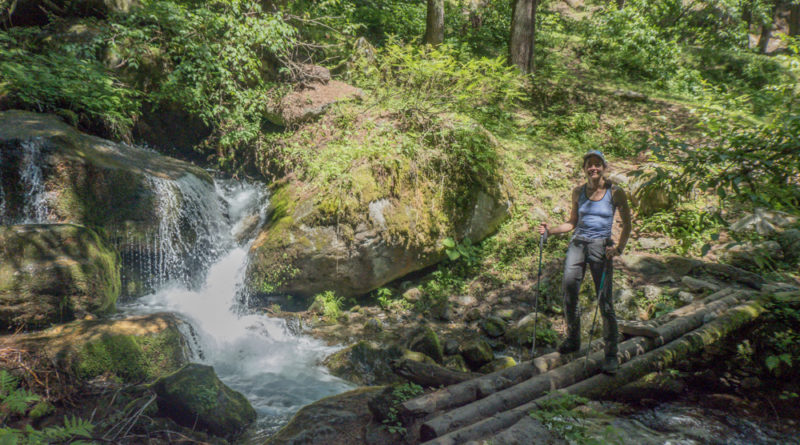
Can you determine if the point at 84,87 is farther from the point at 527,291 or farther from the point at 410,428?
the point at 527,291

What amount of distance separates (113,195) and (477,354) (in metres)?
6.74

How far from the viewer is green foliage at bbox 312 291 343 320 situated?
24.0 feet

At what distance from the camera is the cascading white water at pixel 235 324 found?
18.2ft

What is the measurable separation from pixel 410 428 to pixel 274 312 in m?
4.73

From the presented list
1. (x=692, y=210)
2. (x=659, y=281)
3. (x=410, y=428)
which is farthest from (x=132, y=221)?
(x=692, y=210)

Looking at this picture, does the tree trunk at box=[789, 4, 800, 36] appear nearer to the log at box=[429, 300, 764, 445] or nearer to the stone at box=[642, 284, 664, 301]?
the stone at box=[642, 284, 664, 301]

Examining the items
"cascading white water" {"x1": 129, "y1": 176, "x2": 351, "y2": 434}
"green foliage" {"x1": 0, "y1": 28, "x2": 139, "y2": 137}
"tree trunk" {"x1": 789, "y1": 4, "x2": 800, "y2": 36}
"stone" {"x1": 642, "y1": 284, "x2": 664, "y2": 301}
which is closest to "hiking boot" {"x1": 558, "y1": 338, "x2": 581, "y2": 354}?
"stone" {"x1": 642, "y1": 284, "x2": 664, "y2": 301}

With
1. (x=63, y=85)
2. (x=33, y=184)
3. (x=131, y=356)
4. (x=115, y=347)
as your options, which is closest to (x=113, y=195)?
(x=33, y=184)

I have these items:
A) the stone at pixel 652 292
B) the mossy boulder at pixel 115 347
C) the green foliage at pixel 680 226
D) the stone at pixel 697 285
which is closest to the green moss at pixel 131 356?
the mossy boulder at pixel 115 347

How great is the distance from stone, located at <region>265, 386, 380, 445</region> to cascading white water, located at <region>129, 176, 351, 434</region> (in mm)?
825

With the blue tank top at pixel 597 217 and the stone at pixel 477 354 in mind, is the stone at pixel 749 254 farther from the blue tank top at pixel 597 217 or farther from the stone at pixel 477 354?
the stone at pixel 477 354

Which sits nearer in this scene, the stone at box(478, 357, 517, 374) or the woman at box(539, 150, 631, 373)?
the woman at box(539, 150, 631, 373)

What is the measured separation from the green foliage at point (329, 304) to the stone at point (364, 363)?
1.22 m

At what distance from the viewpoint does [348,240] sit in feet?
23.9
